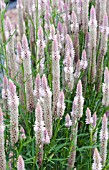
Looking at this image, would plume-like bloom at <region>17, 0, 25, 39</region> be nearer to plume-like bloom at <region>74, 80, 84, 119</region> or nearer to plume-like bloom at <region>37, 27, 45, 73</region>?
plume-like bloom at <region>37, 27, 45, 73</region>

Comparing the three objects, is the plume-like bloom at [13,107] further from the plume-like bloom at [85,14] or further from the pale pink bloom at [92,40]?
the plume-like bloom at [85,14]

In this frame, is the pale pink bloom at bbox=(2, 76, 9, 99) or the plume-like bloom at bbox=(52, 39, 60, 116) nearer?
the plume-like bloom at bbox=(52, 39, 60, 116)

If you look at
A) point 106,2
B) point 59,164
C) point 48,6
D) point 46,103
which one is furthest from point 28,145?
point 106,2

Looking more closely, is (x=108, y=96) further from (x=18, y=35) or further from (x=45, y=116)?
(x=18, y=35)

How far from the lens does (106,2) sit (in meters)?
3.03

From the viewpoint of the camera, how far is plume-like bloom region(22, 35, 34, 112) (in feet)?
7.27

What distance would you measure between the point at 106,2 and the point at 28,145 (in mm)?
1236

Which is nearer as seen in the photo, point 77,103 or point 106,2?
point 77,103

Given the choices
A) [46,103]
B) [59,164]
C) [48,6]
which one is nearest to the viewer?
[46,103]

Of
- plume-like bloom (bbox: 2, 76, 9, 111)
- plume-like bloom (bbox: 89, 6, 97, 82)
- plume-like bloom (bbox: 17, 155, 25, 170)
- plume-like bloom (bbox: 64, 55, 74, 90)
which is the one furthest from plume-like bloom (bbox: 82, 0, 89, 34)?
plume-like bloom (bbox: 17, 155, 25, 170)

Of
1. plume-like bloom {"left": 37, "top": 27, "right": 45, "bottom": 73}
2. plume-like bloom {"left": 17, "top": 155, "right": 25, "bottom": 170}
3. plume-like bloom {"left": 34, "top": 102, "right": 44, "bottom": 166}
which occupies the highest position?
plume-like bloom {"left": 37, "top": 27, "right": 45, "bottom": 73}

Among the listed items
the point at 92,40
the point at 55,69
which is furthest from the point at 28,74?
the point at 92,40

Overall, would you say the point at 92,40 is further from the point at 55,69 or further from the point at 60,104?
the point at 60,104

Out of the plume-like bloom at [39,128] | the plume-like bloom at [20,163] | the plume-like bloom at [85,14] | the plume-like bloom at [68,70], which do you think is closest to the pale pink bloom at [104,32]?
the plume-like bloom at [85,14]
